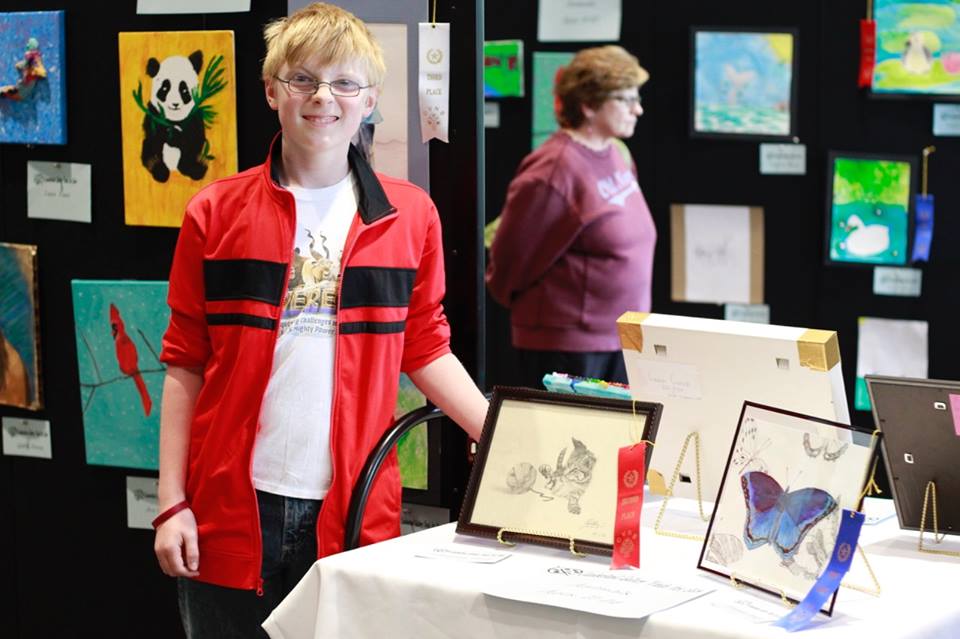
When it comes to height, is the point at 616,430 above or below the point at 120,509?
above

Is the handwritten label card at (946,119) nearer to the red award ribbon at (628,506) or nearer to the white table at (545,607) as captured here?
the white table at (545,607)

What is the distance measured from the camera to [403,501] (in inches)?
119

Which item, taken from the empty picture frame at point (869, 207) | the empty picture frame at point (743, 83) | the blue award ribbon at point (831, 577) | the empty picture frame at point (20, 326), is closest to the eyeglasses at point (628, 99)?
the empty picture frame at point (743, 83)

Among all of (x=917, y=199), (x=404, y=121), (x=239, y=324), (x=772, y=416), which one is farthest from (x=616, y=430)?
(x=917, y=199)

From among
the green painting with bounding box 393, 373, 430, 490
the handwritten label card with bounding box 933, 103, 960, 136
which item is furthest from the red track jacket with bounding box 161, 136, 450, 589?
the handwritten label card with bounding box 933, 103, 960, 136

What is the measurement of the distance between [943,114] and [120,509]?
2918 millimetres

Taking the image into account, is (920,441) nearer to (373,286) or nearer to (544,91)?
(373,286)

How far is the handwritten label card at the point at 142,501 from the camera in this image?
3262 mm

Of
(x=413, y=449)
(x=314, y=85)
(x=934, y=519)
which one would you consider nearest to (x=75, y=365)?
(x=413, y=449)

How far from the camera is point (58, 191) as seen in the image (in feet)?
10.8

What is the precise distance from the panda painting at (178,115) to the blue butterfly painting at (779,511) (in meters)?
1.53

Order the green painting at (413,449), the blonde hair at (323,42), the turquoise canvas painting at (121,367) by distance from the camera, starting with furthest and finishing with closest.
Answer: the turquoise canvas painting at (121,367) < the green painting at (413,449) < the blonde hair at (323,42)

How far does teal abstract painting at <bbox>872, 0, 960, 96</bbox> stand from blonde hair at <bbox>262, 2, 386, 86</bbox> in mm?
2643

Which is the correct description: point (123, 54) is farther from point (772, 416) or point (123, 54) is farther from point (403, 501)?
point (772, 416)
